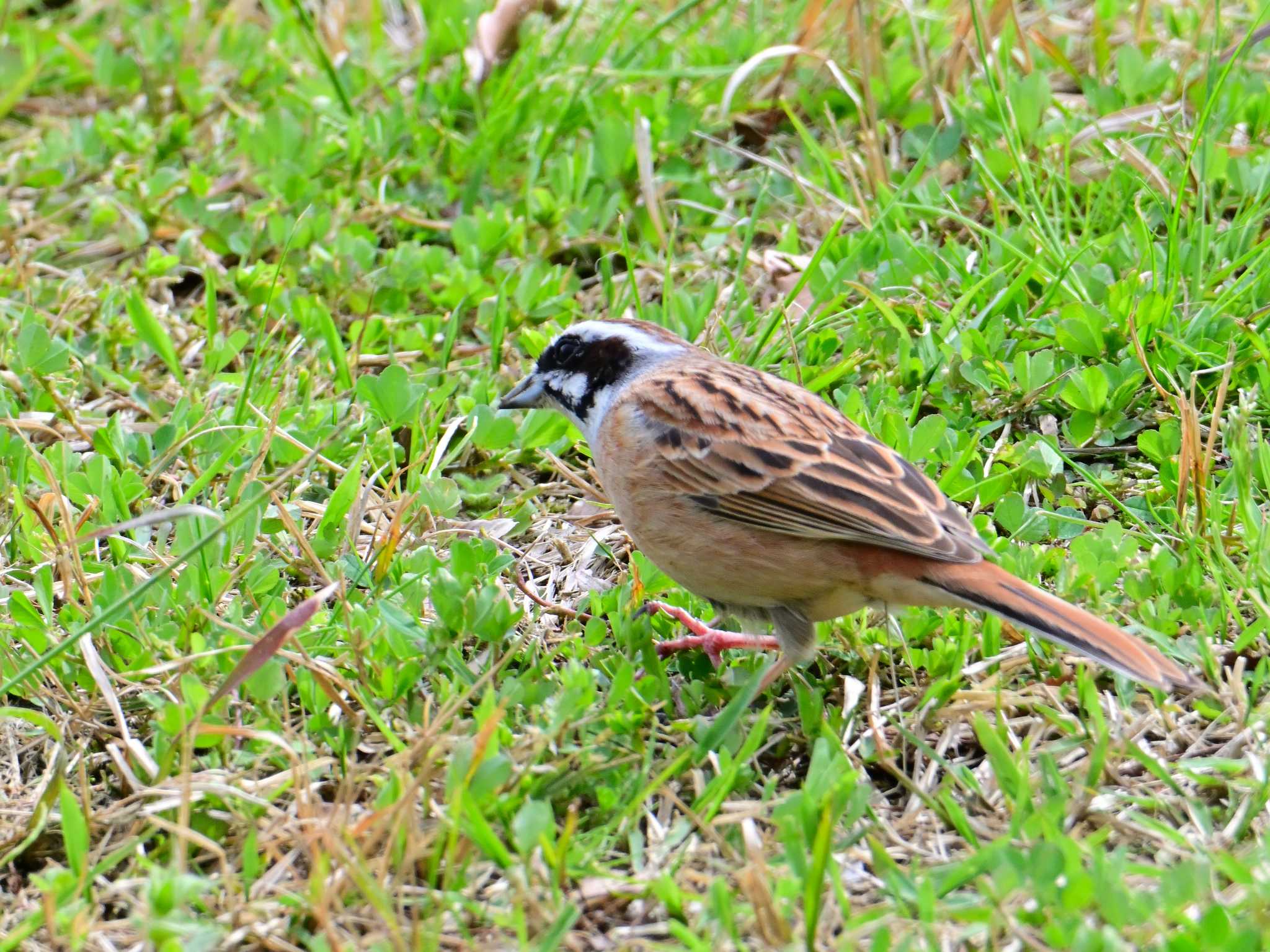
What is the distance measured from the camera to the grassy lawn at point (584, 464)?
3.57 meters

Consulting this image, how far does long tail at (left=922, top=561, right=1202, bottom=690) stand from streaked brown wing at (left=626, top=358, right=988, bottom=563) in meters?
0.07

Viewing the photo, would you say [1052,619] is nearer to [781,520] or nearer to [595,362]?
[781,520]

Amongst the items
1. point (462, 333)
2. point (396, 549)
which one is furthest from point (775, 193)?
point (396, 549)

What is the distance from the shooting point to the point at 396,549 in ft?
16.1

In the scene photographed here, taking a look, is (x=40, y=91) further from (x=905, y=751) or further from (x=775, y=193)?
(x=905, y=751)

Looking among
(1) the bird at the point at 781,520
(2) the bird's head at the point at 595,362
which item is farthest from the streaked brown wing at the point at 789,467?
(2) the bird's head at the point at 595,362

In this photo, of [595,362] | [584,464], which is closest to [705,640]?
[595,362]

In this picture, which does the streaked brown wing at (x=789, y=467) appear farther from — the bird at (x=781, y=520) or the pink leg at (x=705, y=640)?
the pink leg at (x=705, y=640)

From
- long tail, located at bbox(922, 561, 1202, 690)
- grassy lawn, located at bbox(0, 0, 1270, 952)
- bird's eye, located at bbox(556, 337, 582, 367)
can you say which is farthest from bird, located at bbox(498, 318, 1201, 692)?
grassy lawn, located at bbox(0, 0, 1270, 952)

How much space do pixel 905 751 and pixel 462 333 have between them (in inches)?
112

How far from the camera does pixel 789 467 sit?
4.37 metres

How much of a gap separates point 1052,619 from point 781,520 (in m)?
0.82

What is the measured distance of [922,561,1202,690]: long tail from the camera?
12.2ft

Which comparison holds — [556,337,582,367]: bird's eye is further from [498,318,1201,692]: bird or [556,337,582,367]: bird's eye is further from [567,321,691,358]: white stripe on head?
[498,318,1201,692]: bird
